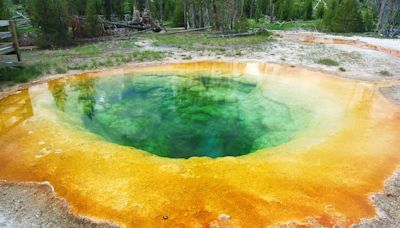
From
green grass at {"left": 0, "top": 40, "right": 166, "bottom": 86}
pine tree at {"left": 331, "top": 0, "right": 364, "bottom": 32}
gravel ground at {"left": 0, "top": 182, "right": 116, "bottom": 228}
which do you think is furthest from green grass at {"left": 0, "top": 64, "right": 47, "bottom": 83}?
pine tree at {"left": 331, "top": 0, "right": 364, "bottom": 32}

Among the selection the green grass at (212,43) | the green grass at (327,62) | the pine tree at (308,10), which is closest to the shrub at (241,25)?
the green grass at (212,43)

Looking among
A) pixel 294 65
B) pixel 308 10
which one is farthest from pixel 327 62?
pixel 308 10

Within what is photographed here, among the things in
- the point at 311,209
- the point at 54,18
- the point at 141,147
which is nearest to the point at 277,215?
the point at 311,209

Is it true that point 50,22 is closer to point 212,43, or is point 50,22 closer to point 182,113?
point 212,43

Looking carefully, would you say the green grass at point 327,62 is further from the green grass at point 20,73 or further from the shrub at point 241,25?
the green grass at point 20,73

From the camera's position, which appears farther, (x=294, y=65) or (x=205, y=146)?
(x=294, y=65)

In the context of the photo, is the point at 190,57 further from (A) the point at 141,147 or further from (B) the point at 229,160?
(B) the point at 229,160
